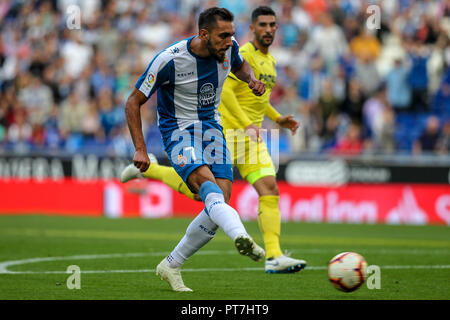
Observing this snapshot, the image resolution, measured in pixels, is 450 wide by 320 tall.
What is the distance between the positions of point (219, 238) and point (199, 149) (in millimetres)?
6726

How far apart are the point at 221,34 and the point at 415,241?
7.06 m

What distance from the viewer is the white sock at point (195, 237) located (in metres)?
7.50

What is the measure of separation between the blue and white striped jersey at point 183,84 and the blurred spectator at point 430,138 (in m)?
10.6

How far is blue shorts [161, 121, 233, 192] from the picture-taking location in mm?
7535

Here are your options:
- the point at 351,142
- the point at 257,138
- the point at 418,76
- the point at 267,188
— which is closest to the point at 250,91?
the point at 257,138

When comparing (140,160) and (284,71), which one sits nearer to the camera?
(140,160)

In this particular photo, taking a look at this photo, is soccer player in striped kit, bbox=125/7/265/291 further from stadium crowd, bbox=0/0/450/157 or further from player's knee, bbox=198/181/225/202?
stadium crowd, bbox=0/0/450/157

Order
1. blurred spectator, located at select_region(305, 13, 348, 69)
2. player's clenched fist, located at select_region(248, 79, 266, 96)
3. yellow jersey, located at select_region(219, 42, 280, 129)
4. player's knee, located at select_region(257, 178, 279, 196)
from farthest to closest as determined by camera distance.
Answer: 1. blurred spectator, located at select_region(305, 13, 348, 69)
2. yellow jersey, located at select_region(219, 42, 280, 129)
3. player's knee, located at select_region(257, 178, 279, 196)
4. player's clenched fist, located at select_region(248, 79, 266, 96)

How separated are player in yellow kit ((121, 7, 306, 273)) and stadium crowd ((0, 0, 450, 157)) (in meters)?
8.19

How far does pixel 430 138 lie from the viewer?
17.8 m

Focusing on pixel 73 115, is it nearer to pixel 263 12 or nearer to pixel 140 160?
pixel 263 12

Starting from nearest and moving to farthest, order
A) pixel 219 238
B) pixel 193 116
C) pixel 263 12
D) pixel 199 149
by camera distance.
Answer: pixel 199 149 → pixel 193 116 → pixel 263 12 → pixel 219 238

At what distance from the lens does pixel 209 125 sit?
7.86 m

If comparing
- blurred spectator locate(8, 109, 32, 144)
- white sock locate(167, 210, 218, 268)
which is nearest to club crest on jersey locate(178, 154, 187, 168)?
white sock locate(167, 210, 218, 268)
